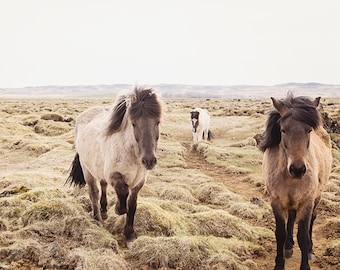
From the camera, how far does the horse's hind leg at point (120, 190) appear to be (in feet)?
19.9

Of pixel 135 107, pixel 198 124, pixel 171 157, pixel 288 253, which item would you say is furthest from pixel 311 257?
pixel 198 124

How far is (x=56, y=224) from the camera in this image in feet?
20.6

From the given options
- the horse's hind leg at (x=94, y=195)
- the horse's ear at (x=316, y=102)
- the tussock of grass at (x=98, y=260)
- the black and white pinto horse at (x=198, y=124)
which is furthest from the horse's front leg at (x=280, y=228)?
the black and white pinto horse at (x=198, y=124)

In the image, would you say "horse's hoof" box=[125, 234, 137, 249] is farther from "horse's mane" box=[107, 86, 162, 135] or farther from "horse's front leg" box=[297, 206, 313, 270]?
"horse's front leg" box=[297, 206, 313, 270]

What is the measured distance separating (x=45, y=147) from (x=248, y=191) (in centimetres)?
1022

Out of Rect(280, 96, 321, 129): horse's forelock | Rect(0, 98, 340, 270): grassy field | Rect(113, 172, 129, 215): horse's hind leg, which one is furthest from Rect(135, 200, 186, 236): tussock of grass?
Rect(280, 96, 321, 129): horse's forelock

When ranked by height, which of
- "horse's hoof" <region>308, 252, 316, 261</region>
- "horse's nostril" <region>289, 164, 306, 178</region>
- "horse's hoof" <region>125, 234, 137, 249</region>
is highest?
"horse's nostril" <region>289, 164, 306, 178</region>

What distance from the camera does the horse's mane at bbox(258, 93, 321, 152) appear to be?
5078 mm

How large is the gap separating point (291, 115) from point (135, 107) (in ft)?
8.28

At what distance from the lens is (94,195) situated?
7.47 metres

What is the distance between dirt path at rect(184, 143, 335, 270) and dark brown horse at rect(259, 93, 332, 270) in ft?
1.58

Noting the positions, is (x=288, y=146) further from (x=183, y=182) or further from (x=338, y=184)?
(x=338, y=184)

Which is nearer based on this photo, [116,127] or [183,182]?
[116,127]

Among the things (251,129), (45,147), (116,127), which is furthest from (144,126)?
(251,129)
